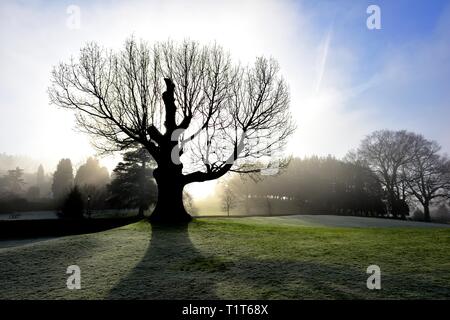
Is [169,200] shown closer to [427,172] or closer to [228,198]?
[228,198]

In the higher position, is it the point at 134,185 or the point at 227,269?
the point at 134,185

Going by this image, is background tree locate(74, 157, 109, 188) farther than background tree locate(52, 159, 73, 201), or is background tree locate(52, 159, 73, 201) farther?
background tree locate(52, 159, 73, 201)

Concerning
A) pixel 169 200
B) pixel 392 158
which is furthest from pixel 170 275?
pixel 392 158

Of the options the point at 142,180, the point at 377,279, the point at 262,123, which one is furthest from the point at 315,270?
the point at 142,180

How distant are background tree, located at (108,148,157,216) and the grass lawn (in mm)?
31462

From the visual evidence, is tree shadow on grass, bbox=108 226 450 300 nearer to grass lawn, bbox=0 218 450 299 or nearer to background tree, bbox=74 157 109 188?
grass lawn, bbox=0 218 450 299

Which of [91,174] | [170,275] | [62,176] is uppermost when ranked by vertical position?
[91,174]

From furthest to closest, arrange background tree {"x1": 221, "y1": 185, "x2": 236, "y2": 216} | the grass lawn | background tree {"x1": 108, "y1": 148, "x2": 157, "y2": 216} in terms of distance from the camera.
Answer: background tree {"x1": 221, "y1": 185, "x2": 236, "y2": 216} < background tree {"x1": 108, "y1": 148, "x2": 157, "y2": 216} < the grass lawn

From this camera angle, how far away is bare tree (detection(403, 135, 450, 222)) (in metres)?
51.5

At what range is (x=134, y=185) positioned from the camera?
4278 cm

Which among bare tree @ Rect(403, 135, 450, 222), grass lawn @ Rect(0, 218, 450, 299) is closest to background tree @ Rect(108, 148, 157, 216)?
grass lawn @ Rect(0, 218, 450, 299)

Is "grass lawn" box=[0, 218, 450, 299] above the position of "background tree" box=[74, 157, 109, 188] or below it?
below

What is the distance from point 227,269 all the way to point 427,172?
58.3 meters

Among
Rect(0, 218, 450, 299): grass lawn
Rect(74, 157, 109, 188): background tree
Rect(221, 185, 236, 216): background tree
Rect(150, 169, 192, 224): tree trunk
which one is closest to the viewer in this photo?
Rect(0, 218, 450, 299): grass lawn
